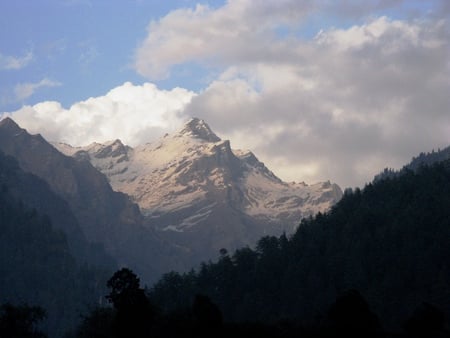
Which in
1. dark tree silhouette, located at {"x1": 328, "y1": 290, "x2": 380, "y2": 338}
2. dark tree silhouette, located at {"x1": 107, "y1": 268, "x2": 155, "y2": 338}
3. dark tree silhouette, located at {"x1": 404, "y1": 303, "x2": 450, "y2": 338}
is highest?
dark tree silhouette, located at {"x1": 107, "y1": 268, "x2": 155, "y2": 338}

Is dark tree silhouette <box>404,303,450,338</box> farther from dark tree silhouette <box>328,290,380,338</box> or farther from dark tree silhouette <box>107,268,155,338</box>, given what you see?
dark tree silhouette <box>107,268,155,338</box>

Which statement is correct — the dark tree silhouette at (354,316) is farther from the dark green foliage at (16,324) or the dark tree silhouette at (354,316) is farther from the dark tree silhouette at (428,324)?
the dark green foliage at (16,324)

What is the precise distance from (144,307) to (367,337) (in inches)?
1356

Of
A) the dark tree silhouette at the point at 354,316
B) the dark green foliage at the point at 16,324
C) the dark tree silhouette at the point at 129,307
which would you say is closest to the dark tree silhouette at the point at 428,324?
the dark tree silhouette at the point at 354,316

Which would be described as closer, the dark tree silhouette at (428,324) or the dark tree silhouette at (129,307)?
Result: the dark tree silhouette at (129,307)

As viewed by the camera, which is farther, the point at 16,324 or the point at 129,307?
the point at 16,324

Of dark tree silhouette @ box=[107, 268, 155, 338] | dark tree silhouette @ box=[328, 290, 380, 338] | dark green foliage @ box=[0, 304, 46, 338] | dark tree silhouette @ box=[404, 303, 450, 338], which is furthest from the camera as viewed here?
dark green foliage @ box=[0, 304, 46, 338]

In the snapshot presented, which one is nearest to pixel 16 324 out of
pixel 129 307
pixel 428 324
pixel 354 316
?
pixel 129 307

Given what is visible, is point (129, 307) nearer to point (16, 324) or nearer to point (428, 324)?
point (16, 324)

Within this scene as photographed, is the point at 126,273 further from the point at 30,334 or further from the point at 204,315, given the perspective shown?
the point at 30,334

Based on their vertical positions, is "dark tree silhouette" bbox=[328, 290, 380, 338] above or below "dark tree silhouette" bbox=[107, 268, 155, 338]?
below

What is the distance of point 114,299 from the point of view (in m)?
163

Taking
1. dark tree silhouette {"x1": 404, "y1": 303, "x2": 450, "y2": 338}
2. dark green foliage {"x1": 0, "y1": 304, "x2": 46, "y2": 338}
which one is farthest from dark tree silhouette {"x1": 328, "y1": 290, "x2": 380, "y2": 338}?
dark green foliage {"x1": 0, "y1": 304, "x2": 46, "y2": 338}

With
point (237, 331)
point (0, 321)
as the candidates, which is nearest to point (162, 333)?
point (237, 331)
